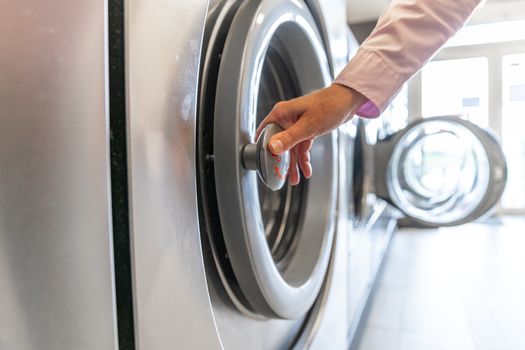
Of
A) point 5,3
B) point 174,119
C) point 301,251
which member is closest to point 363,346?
point 301,251

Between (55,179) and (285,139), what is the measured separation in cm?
27

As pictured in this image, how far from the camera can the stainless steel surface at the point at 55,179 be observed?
0.66 feet

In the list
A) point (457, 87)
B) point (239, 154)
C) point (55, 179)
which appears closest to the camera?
point (55, 179)

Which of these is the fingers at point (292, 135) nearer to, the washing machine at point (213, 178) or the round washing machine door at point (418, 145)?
the washing machine at point (213, 178)

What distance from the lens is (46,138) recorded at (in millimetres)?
215

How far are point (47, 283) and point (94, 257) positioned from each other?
0.03 meters

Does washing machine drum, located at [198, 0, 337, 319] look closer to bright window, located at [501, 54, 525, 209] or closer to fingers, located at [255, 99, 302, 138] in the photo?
fingers, located at [255, 99, 302, 138]

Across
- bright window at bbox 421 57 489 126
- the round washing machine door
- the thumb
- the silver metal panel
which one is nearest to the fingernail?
the thumb

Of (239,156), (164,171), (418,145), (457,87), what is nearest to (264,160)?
(239,156)

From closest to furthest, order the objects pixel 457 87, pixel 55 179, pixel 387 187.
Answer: pixel 55 179 → pixel 387 187 → pixel 457 87

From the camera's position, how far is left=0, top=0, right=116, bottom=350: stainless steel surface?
20 cm

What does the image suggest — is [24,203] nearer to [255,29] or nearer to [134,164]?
[134,164]

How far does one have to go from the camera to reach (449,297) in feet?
5.82

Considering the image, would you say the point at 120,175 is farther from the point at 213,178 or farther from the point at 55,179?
the point at 213,178
